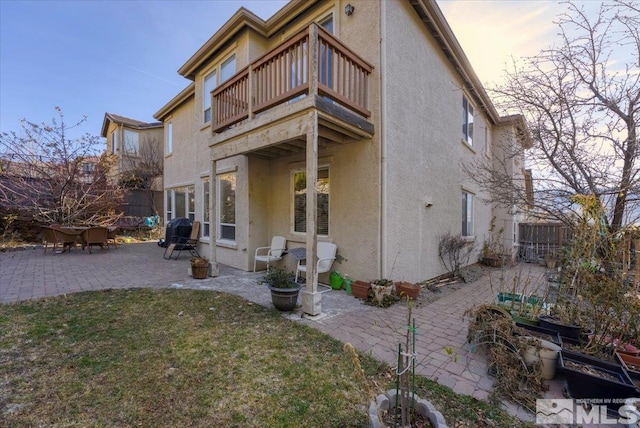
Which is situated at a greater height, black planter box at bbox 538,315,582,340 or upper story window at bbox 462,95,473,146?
upper story window at bbox 462,95,473,146

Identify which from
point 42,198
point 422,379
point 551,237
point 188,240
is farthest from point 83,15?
point 551,237

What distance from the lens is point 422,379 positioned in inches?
106

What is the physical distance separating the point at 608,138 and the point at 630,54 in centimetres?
114

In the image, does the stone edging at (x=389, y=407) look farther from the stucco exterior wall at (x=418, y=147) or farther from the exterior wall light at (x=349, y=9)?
the exterior wall light at (x=349, y=9)

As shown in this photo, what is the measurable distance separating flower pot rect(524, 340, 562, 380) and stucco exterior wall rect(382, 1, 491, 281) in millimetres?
2779

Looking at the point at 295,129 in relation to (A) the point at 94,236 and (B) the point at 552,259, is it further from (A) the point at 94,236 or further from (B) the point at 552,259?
(A) the point at 94,236

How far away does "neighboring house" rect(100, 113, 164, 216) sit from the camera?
15.9 metres

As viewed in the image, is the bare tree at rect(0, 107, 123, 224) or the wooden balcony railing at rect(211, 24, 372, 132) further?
the bare tree at rect(0, 107, 123, 224)

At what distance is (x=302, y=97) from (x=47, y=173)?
12124mm

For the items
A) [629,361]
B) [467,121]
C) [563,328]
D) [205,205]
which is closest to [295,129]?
[563,328]

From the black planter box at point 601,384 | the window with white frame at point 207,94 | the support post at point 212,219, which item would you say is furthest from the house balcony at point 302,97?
the black planter box at point 601,384

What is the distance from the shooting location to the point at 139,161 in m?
17.3

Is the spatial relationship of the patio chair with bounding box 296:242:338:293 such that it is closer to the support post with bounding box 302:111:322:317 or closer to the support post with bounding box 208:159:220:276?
the support post with bounding box 302:111:322:317

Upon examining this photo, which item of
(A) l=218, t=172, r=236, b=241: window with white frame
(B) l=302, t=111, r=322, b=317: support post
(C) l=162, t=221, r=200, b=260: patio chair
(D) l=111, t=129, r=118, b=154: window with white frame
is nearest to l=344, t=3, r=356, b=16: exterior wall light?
(B) l=302, t=111, r=322, b=317: support post
